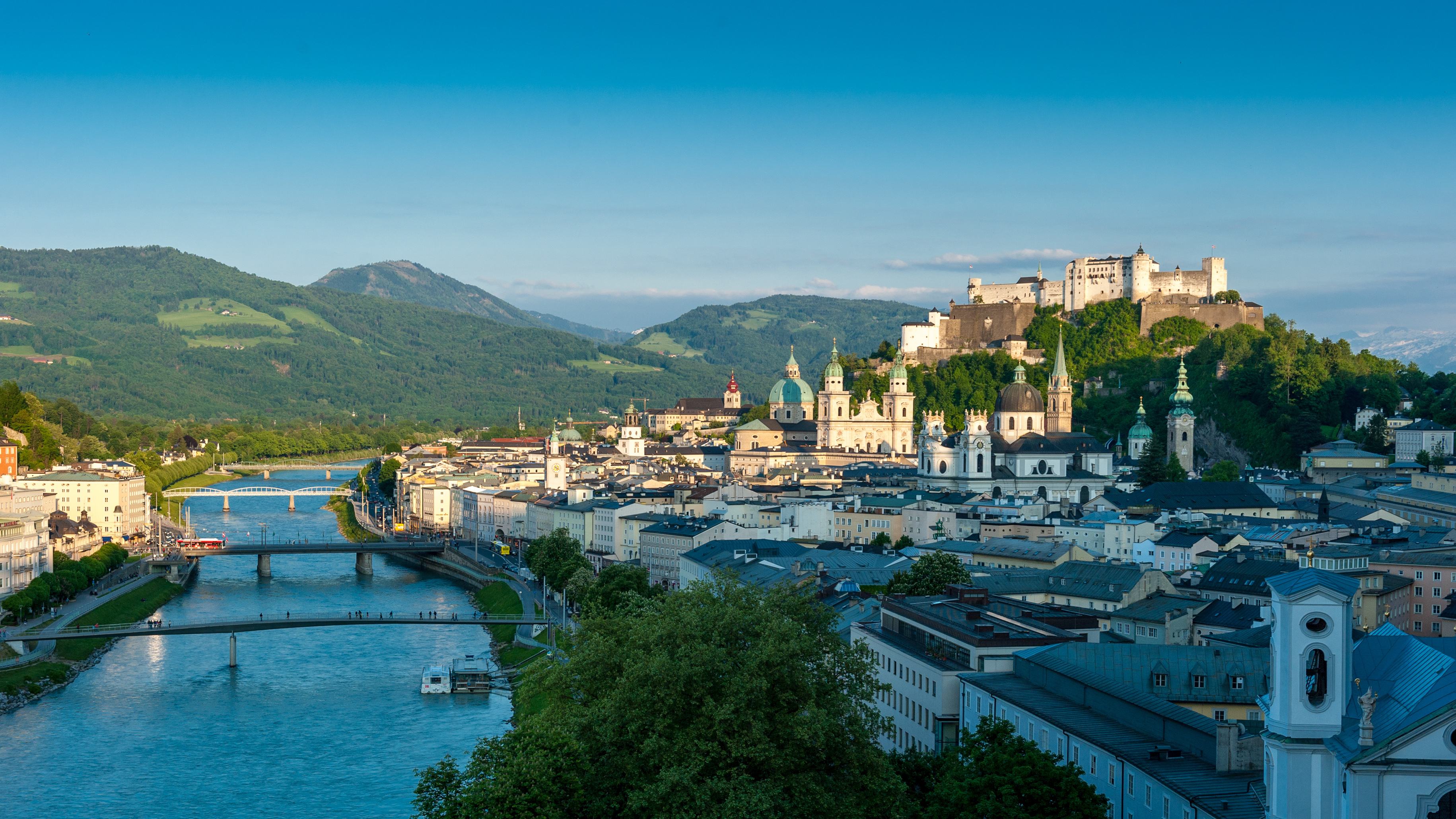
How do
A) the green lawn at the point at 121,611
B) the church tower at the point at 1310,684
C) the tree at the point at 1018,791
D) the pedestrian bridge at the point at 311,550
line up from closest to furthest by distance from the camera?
1. the church tower at the point at 1310,684
2. the tree at the point at 1018,791
3. the green lawn at the point at 121,611
4. the pedestrian bridge at the point at 311,550

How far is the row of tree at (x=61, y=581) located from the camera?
45750 millimetres

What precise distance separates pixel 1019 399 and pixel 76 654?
49.9 metres

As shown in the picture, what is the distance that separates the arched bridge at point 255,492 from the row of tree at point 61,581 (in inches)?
1148

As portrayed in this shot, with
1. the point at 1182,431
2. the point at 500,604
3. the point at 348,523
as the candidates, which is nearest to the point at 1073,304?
the point at 1182,431

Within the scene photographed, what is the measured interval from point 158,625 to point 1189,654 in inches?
1215

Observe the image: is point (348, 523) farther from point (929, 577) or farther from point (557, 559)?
point (929, 577)

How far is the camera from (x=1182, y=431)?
256 ft

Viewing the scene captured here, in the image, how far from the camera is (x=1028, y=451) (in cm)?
7462

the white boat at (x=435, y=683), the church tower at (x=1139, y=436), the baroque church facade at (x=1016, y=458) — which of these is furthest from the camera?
the church tower at (x=1139, y=436)

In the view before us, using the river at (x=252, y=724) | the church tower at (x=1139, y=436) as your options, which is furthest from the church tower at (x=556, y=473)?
the river at (x=252, y=724)

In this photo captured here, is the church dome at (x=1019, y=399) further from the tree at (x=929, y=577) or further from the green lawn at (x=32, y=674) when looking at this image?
the green lawn at (x=32, y=674)

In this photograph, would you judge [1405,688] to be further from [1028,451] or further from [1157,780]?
[1028,451]

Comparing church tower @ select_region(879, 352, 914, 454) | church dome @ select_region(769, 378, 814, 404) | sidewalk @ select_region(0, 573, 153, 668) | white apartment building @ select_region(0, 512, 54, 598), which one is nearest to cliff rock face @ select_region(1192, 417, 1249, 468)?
church tower @ select_region(879, 352, 914, 454)

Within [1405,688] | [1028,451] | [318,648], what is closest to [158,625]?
[318,648]
